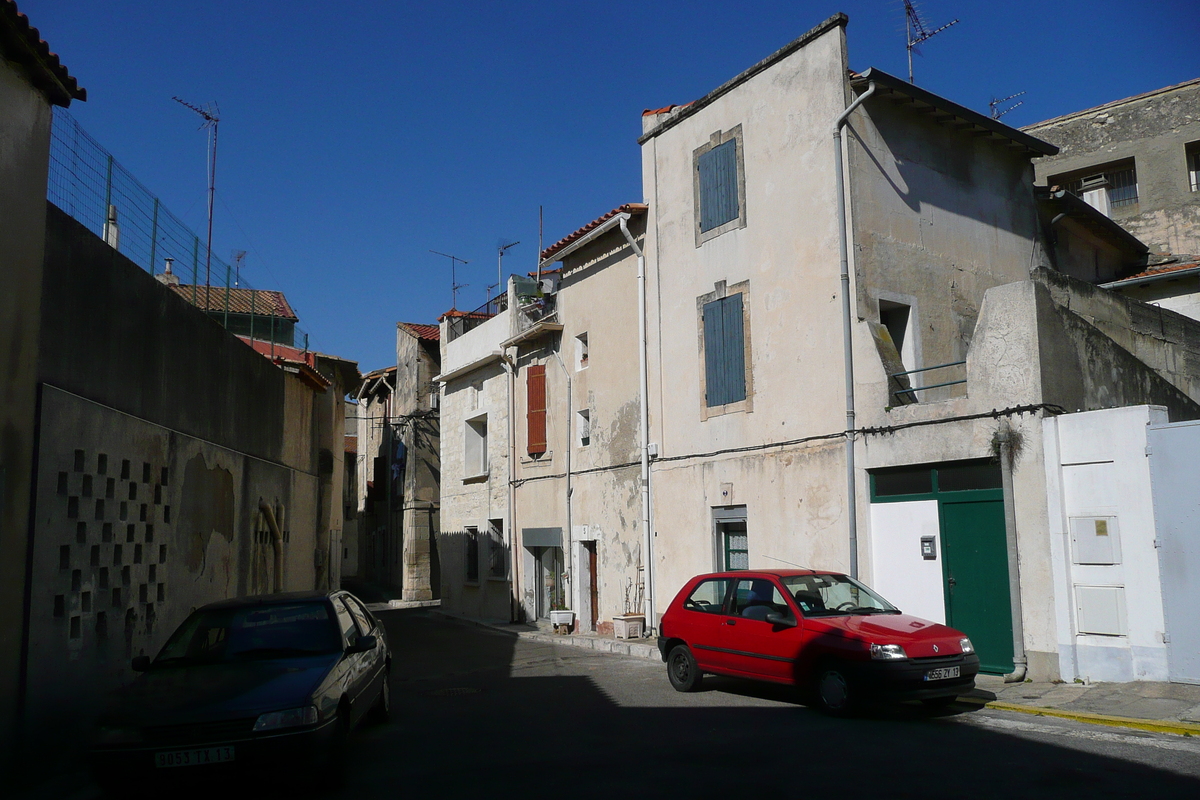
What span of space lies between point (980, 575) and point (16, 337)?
1083 cm

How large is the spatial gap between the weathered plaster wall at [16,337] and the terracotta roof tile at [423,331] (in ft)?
90.3

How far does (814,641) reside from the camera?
31.2ft

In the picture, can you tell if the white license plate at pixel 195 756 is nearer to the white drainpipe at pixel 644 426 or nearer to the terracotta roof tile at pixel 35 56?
the terracotta roof tile at pixel 35 56

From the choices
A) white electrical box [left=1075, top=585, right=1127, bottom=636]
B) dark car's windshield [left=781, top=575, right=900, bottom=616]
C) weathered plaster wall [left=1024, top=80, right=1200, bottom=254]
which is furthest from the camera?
weathered plaster wall [left=1024, top=80, right=1200, bottom=254]

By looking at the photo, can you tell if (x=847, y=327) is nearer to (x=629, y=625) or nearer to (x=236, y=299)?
(x=629, y=625)

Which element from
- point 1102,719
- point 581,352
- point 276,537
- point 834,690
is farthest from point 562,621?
point 1102,719

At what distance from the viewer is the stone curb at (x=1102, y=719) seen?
8133 millimetres

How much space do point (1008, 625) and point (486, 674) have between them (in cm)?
730

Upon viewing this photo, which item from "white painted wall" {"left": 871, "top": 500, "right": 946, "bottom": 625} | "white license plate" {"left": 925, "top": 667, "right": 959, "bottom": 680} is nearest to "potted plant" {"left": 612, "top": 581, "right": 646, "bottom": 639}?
"white painted wall" {"left": 871, "top": 500, "right": 946, "bottom": 625}

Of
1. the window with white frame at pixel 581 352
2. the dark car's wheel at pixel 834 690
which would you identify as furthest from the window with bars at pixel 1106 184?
the dark car's wheel at pixel 834 690

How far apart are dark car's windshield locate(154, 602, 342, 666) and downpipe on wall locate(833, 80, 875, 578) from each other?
25.9ft

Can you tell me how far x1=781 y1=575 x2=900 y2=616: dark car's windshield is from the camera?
1009 cm

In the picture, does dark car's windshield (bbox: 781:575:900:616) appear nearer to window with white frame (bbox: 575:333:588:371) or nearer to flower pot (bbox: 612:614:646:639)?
flower pot (bbox: 612:614:646:639)

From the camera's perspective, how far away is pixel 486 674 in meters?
13.9
